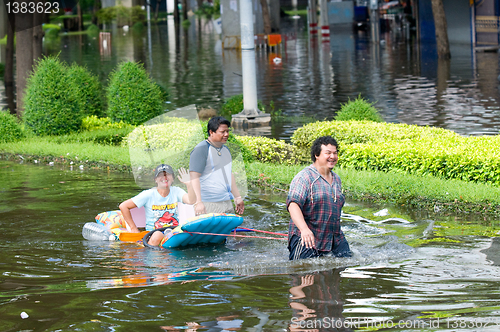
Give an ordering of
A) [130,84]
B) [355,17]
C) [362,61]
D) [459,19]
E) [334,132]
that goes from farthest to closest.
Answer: [355,17], [459,19], [362,61], [130,84], [334,132]

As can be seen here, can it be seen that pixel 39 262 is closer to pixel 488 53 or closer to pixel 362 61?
pixel 362 61

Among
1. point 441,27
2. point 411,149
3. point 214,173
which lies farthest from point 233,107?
point 441,27

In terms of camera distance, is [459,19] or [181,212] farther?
[459,19]

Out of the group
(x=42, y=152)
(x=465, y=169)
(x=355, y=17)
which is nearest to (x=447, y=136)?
(x=465, y=169)

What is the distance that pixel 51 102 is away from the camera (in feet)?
46.8

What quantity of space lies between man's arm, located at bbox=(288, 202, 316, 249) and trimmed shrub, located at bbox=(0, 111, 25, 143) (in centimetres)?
1029

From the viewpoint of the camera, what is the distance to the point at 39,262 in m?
6.79

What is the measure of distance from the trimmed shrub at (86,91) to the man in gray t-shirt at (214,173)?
8.84 meters

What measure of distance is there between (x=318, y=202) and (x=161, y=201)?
94.4 inches

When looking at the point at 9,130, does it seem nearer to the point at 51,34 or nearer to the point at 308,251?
the point at 308,251

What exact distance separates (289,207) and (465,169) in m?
4.51

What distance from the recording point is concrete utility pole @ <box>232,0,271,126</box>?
1535 cm

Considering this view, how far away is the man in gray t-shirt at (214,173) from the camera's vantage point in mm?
6953

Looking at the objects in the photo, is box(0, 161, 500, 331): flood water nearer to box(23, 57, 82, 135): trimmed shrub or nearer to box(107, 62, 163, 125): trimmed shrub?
box(23, 57, 82, 135): trimmed shrub
